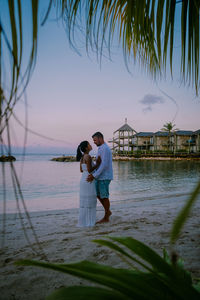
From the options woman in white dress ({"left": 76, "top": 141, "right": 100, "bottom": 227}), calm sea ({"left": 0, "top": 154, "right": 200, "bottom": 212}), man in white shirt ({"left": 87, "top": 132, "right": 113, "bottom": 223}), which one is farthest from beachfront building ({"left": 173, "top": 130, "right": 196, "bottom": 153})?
woman in white dress ({"left": 76, "top": 141, "right": 100, "bottom": 227})

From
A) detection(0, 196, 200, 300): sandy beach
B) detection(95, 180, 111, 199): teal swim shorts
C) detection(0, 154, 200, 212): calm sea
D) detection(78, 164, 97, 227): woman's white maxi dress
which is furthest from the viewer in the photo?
detection(0, 154, 200, 212): calm sea

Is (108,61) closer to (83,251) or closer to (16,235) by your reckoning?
(83,251)

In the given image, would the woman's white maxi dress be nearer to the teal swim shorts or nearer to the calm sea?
the teal swim shorts

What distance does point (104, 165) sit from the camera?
4.49 meters

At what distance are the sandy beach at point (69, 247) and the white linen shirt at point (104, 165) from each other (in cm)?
106

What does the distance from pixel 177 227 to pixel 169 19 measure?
884 mm

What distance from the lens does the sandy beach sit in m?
1.99

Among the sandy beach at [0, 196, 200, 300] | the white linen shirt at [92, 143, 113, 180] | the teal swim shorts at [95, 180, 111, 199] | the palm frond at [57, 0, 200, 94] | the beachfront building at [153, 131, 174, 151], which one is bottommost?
the sandy beach at [0, 196, 200, 300]

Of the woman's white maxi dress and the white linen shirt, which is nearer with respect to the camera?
the woman's white maxi dress

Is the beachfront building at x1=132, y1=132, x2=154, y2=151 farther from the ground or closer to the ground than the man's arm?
farther from the ground

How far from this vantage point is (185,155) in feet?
177

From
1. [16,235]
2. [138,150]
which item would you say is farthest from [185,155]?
[16,235]

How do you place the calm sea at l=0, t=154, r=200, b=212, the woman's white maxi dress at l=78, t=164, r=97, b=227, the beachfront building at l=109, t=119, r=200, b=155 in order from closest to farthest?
1. the woman's white maxi dress at l=78, t=164, r=97, b=227
2. the calm sea at l=0, t=154, r=200, b=212
3. the beachfront building at l=109, t=119, r=200, b=155

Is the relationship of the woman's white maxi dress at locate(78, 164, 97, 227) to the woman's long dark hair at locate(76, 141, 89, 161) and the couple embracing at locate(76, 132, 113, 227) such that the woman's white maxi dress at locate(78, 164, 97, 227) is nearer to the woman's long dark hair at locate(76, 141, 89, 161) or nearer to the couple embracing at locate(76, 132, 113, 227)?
the couple embracing at locate(76, 132, 113, 227)
